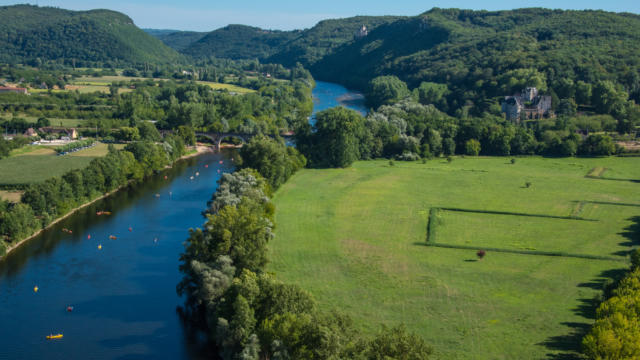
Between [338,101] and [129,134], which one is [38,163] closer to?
[129,134]

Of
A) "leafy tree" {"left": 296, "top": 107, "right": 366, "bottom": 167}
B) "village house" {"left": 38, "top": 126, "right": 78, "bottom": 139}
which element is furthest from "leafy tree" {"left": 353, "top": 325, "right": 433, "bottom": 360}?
"village house" {"left": 38, "top": 126, "right": 78, "bottom": 139}

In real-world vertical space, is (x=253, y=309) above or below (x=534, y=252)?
above

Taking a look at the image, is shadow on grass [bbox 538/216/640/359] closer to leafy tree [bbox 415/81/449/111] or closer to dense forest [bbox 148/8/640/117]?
dense forest [bbox 148/8/640/117]

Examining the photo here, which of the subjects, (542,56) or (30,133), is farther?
(542,56)

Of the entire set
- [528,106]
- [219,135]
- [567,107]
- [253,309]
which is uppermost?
[567,107]

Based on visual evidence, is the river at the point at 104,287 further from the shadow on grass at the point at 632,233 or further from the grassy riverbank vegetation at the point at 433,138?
the shadow on grass at the point at 632,233

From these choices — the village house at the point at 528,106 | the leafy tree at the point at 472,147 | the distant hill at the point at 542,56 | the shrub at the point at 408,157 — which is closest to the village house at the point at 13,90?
the shrub at the point at 408,157

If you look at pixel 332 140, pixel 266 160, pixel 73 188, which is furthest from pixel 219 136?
pixel 73 188
